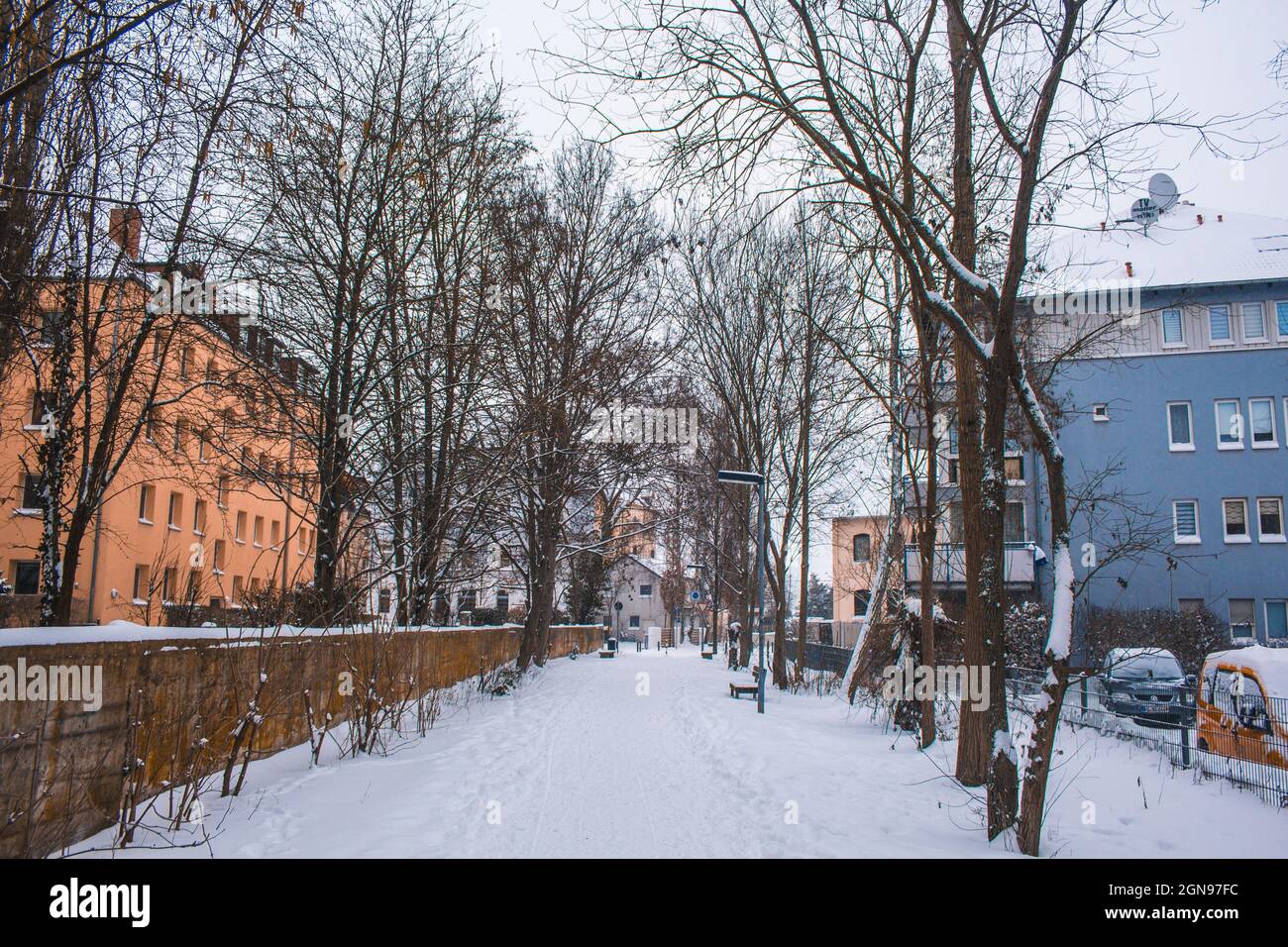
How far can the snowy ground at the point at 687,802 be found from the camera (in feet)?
21.8

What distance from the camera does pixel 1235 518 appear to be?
36.0 meters

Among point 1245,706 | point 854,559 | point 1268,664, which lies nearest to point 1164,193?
point 1268,664

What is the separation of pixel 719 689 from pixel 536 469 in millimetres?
8253

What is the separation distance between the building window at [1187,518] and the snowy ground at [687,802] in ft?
89.6

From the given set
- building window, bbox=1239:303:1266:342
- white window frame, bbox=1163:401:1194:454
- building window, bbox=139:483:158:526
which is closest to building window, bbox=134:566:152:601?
building window, bbox=139:483:158:526

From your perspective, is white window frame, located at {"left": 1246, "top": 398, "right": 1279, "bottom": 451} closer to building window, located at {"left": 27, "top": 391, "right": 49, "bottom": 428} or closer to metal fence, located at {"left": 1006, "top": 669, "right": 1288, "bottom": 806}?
metal fence, located at {"left": 1006, "top": 669, "right": 1288, "bottom": 806}

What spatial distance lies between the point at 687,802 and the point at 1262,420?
37770 mm

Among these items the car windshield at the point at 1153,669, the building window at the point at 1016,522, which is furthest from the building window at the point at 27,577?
the building window at the point at 1016,522

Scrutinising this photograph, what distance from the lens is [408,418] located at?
1748 cm

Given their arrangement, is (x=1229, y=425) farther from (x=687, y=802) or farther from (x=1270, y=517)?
(x=687, y=802)

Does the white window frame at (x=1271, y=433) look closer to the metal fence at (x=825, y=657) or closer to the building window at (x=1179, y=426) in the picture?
the building window at (x=1179, y=426)

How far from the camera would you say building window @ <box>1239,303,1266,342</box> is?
36781mm

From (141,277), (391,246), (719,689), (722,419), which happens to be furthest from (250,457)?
(722,419)
